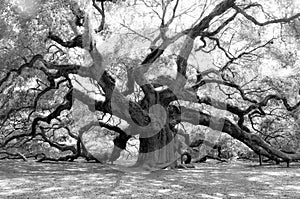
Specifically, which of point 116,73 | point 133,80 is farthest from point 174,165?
point 116,73

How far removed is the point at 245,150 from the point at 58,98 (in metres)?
9.17

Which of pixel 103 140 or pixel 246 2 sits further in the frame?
pixel 103 140

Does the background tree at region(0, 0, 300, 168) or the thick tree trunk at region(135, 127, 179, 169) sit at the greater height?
the background tree at region(0, 0, 300, 168)

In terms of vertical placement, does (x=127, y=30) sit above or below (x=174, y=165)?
above

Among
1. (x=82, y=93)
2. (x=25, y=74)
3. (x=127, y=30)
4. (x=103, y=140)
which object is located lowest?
(x=103, y=140)

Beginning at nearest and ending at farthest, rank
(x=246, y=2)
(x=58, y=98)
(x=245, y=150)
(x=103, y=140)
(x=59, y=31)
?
(x=59, y=31) → (x=246, y=2) → (x=58, y=98) → (x=103, y=140) → (x=245, y=150)

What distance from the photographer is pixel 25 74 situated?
10.3 m

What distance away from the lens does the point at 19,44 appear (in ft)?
24.2

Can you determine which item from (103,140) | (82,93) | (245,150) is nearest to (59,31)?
(82,93)

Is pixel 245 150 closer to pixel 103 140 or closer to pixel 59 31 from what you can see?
pixel 103 140

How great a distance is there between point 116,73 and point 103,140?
4.34 m

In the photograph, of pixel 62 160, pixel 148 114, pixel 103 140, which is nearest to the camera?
pixel 148 114

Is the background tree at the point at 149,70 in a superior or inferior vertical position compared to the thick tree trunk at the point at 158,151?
superior

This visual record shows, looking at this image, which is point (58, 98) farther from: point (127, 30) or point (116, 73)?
point (127, 30)
